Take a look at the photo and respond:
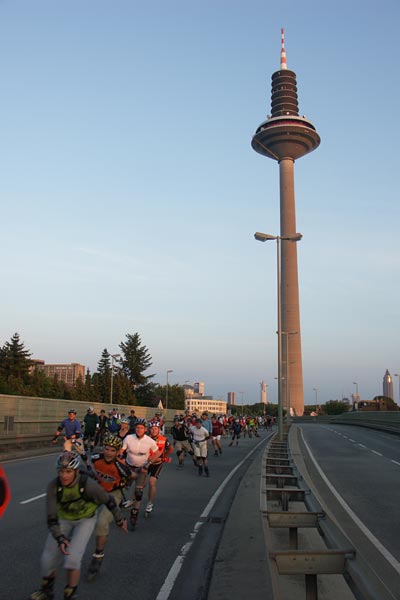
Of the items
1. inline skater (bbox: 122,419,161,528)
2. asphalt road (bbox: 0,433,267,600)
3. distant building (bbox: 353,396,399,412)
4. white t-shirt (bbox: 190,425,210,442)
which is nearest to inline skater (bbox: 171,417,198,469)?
white t-shirt (bbox: 190,425,210,442)

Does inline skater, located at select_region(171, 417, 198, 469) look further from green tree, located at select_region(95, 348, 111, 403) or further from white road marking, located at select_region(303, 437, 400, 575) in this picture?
green tree, located at select_region(95, 348, 111, 403)

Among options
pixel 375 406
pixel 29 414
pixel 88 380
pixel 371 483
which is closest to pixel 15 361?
pixel 88 380

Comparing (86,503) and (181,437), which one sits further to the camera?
(181,437)

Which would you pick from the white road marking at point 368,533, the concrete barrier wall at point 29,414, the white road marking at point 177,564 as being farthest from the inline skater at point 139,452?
the concrete barrier wall at point 29,414

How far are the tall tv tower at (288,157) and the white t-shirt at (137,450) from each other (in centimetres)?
11832

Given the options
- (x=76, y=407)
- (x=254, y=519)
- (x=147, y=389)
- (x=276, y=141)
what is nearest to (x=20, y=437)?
(x=76, y=407)

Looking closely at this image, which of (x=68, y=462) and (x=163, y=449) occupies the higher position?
(x=68, y=462)

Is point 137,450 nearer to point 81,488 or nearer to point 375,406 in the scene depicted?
point 81,488

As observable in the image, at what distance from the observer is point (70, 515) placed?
6.29 meters

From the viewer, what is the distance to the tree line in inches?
3587

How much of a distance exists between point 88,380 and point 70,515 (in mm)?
102388

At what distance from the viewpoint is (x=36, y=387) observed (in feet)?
300

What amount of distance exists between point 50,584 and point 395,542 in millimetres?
5318

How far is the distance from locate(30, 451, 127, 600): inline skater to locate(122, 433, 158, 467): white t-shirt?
4099mm
